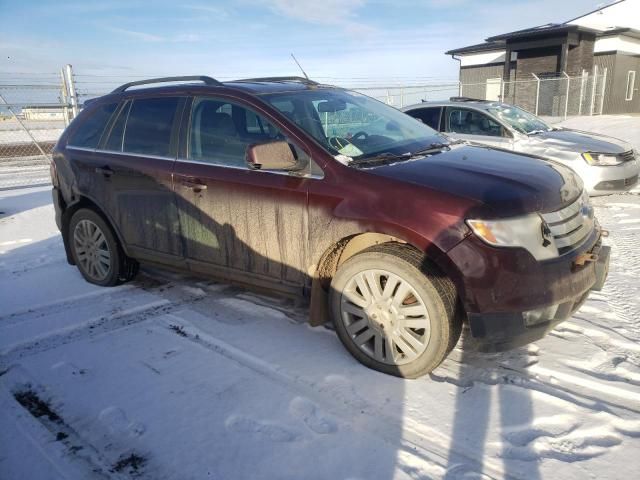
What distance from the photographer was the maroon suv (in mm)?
2852

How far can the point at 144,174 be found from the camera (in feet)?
13.7

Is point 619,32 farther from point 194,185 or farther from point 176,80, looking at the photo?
point 194,185

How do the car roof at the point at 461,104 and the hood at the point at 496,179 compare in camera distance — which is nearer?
the hood at the point at 496,179

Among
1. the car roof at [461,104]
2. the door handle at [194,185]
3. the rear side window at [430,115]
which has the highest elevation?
the car roof at [461,104]

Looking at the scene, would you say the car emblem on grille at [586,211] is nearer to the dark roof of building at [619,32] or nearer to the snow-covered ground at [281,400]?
the snow-covered ground at [281,400]

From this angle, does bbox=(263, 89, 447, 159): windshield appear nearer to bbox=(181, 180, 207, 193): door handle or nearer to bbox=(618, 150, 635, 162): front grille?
bbox=(181, 180, 207, 193): door handle

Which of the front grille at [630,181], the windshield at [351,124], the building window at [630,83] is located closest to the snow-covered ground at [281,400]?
the windshield at [351,124]

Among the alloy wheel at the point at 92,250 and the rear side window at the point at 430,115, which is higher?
the rear side window at the point at 430,115

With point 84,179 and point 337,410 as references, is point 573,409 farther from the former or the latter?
point 84,179

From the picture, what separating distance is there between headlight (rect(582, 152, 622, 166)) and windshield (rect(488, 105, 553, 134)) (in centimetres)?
105

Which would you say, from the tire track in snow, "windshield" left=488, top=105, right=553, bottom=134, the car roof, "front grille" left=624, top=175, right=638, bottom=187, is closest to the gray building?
"windshield" left=488, top=105, right=553, bottom=134

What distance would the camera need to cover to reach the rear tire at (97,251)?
469 centimetres

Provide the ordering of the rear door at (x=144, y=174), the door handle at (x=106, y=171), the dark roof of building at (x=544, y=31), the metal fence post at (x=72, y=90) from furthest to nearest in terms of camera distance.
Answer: the dark roof of building at (x=544, y=31) → the metal fence post at (x=72, y=90) → the door handle at (x=106, y=171) → the rear door at (x=144, y=174)

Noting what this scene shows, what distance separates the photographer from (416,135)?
13.4 feet
